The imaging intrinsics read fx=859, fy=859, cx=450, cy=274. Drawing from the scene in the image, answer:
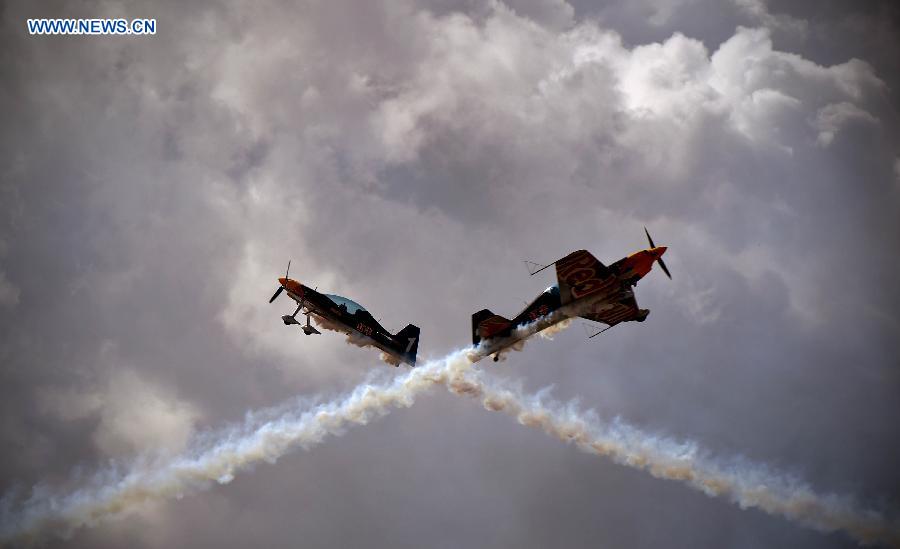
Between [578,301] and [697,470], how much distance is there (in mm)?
16720

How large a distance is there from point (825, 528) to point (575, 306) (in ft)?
77.8

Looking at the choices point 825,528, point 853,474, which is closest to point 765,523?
point 853,474

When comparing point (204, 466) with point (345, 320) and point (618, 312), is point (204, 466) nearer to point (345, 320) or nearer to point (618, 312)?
point (345, 320)

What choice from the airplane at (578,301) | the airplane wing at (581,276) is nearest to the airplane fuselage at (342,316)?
the airplane at (578,301)

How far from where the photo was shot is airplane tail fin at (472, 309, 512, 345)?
49.3 meters

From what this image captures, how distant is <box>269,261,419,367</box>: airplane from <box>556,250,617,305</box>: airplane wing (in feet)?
43.3

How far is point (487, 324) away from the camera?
4956cm

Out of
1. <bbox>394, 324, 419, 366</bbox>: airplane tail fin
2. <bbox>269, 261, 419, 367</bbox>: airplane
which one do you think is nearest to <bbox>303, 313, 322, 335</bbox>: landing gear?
<bbox>269, 261, 419, 367</bbox>: airplane

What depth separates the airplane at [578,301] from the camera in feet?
143

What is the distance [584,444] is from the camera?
5469cm

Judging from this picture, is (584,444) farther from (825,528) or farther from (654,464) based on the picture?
(825,528)

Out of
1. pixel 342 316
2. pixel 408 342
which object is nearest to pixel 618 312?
pixel 408 342

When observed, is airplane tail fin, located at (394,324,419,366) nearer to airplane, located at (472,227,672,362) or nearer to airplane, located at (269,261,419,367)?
airplane, located at (269,261,419,367)

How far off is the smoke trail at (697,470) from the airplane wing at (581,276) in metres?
11.2
